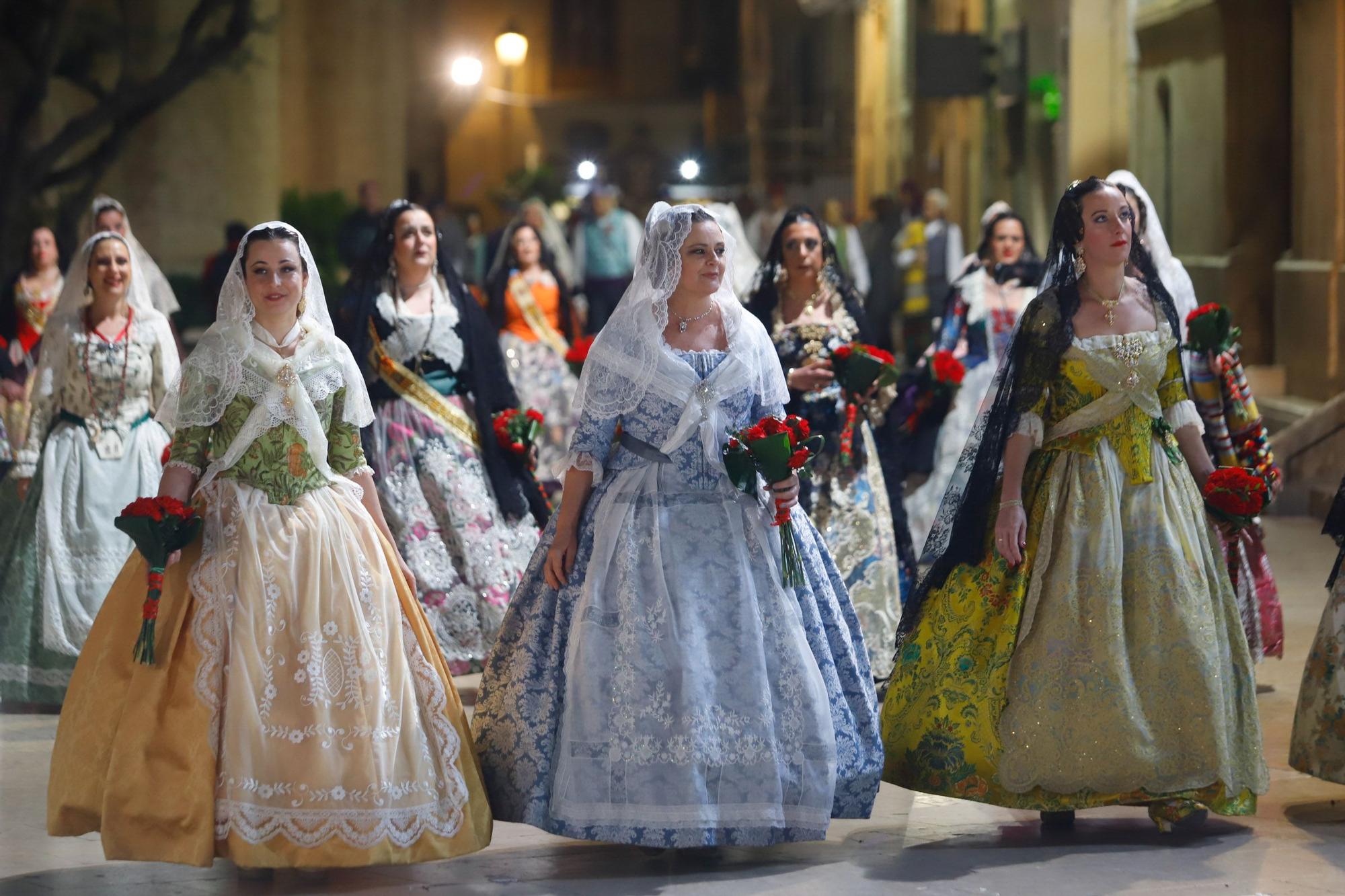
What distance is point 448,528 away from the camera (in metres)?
7.77

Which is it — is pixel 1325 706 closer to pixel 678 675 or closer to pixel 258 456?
pixel 678 675

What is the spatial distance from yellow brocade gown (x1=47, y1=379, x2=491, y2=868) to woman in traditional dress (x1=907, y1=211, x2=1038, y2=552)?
4.31 m

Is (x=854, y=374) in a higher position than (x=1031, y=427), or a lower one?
higher

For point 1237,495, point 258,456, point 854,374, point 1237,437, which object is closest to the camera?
point 258,456

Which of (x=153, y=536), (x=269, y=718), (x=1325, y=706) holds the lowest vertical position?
(x=1325, y=706)

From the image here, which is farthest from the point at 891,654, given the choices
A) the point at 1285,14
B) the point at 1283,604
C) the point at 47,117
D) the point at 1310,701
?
the point at 47,117

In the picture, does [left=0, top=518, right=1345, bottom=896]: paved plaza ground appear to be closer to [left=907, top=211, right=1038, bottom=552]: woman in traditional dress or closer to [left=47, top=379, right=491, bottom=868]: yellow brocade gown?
[left=47, top=379, right=491, bottom=868]: yellow brocade gown

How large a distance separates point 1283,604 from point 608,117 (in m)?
61.1

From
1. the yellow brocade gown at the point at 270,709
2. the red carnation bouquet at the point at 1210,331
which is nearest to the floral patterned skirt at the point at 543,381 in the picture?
the red carnation bouquet at the point at 1210,331

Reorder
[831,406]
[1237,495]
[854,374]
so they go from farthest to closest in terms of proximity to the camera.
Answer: [831,406], [854,374], [1237,495]

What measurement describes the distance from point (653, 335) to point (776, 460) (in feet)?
1.72

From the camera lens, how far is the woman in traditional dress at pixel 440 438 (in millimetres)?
7699

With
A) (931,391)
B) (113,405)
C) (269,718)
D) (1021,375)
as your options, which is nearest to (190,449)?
(269,718)

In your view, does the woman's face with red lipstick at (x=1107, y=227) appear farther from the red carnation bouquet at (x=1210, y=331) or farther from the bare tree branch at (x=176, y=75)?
the bare tree branch at (x=176, y=75)
